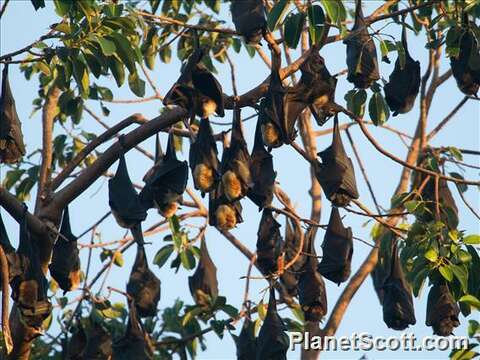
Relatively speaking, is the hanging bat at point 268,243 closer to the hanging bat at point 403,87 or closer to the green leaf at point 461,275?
the hanging bat at point 403,87

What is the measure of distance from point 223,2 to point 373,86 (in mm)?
3729

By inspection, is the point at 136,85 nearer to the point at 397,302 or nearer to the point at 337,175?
the point at 337,175

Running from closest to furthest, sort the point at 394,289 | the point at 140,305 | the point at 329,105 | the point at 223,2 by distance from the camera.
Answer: the point at 329,105, the point at 394,289, the point at 140,305, the point at 223,2

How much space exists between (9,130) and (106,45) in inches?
86.3

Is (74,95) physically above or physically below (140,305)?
above

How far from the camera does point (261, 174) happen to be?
777 cm

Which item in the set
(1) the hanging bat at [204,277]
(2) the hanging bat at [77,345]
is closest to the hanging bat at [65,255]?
(2) the hanging bat at [77,345]

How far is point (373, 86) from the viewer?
794 centimetres

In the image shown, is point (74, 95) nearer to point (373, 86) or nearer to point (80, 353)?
point (80, 353)

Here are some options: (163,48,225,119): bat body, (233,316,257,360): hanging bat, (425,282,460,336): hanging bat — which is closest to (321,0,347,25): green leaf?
(163,48,225,119): bat body

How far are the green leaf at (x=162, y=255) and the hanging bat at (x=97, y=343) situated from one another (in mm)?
798

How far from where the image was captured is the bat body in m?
6.91

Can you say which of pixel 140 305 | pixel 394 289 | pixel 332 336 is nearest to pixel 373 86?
pixel 394 289

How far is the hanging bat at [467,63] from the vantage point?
7.52 meters
